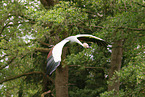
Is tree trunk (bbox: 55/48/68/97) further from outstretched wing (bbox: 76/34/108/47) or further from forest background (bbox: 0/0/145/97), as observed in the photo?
outstretched wing (bbox: 76/34/108/47)

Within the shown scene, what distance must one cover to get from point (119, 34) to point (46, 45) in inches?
181

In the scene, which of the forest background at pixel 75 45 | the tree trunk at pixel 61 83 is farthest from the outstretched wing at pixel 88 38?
the tree trunk at pixel 61 83

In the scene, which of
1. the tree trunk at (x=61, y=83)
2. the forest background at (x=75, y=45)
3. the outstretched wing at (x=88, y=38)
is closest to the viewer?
the outstretched wing at (x=88, y=38)

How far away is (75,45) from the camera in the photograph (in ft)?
37.0

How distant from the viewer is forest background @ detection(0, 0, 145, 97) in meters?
7.84

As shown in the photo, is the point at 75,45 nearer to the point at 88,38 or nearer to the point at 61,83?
the point at 61,83

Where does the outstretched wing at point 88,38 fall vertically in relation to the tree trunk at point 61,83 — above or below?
above

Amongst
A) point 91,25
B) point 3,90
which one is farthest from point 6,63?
point 91,25

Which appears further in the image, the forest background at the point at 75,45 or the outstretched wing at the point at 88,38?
the forest background at the point at 75,45

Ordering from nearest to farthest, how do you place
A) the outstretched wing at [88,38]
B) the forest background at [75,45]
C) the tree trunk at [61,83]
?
the outstretched wing at [88,38] → the forest background at [75,45] → the tree trunk at [61,83]

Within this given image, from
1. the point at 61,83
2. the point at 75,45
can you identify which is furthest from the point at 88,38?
the point at 61,83

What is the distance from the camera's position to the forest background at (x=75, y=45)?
7.84m

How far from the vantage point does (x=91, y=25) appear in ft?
28.4

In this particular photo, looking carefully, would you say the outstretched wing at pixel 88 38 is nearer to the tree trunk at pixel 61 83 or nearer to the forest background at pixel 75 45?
the forest background at pixel 75 45
